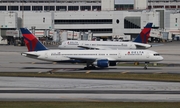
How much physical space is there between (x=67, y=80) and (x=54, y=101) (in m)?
16.3

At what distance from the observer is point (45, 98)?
4847cm

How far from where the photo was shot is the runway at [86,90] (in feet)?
159

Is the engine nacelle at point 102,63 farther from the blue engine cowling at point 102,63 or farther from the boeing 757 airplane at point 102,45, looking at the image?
the boeing 757 airplane at point 102,45

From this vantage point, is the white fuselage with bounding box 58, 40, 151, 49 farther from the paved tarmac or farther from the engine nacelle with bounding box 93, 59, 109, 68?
the paved tarmac

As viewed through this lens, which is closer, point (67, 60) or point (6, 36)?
point (67, 60)

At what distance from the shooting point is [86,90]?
54.0 m

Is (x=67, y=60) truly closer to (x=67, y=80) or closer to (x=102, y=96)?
→ (x=67, y=80)

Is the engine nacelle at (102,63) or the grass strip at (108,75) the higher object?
the engine nacelle at (102,63)

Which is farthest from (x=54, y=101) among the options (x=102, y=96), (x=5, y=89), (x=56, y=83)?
(x=56, y=83)

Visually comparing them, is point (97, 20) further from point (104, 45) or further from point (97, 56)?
point (97, 56)

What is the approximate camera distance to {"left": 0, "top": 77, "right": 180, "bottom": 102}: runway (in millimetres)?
48594

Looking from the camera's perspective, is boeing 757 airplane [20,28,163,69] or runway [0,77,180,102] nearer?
runway [0,77,180,102]

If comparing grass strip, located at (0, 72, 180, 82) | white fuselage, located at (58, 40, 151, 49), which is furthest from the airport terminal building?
grass strip, located at (0, 72, 180, 82)

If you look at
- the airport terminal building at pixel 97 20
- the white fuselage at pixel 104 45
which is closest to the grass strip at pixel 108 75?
the white fuselage at pixel 104 45
